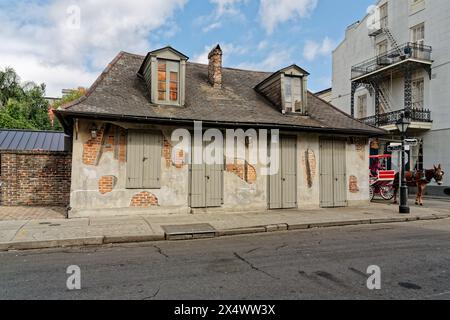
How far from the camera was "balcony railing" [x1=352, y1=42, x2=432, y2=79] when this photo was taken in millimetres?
20766

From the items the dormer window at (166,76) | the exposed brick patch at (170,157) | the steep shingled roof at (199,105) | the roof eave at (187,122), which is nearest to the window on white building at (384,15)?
the steep shingled roof at (199,105)

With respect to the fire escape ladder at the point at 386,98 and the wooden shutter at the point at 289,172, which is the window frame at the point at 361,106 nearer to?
the fire escape ladder at the point at 386,98

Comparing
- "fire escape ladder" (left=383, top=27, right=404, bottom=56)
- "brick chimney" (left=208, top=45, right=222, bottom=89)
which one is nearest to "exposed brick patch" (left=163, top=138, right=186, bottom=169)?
"brick chimney" (left=208, top=45, right=222, bottom=89)

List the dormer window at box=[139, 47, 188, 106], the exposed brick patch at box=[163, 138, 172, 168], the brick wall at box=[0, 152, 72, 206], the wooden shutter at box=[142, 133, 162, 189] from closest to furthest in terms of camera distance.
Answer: the wooden shutter at box=[142, 133, 162, 189] → the exposed brick patch at box=[163, 138, 172, 168] → the dormer window at box=[139, 47, 188, 106] → the brick wall at box=[0, 152, 72, 206]

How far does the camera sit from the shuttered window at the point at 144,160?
10094 millimetres

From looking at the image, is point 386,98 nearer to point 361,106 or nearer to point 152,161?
point 361,106

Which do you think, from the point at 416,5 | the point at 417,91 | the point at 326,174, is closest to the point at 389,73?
the point at 417,91

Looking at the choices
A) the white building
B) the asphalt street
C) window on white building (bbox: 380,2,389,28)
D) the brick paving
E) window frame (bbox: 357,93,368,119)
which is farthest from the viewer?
window frame (bbox: 357,93,368,119)

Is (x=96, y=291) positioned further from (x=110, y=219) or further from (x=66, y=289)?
(x=110, y=219)

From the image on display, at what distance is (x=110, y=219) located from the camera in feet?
30.8

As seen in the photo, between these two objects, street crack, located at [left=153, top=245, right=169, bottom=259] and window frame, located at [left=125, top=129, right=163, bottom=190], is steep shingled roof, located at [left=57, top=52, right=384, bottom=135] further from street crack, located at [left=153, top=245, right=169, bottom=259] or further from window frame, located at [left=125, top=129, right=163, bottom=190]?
street crack, located at [left=153, top=245, right=169, bottom=259]

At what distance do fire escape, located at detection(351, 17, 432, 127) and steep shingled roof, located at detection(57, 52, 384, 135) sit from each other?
10.1 m

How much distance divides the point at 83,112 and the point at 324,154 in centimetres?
872
